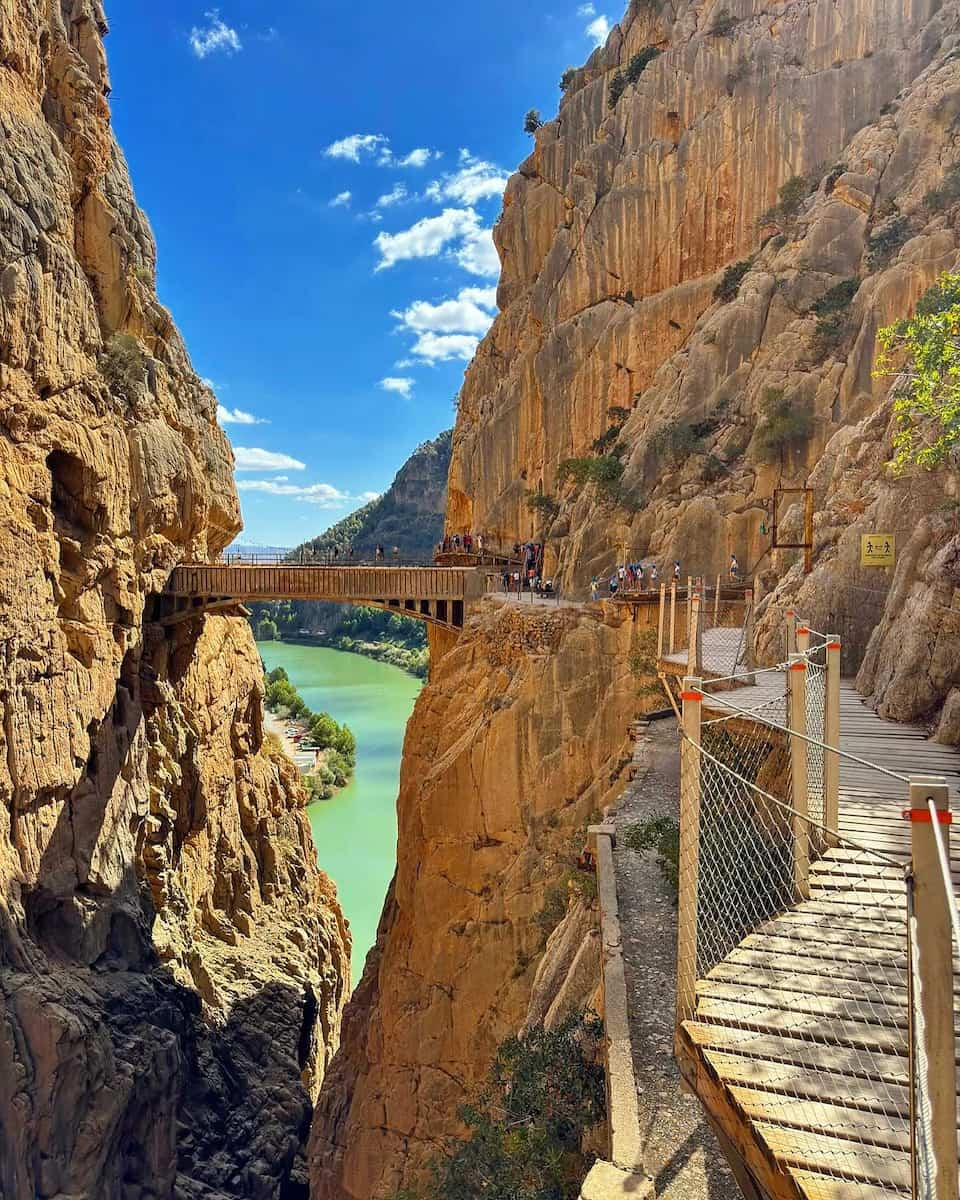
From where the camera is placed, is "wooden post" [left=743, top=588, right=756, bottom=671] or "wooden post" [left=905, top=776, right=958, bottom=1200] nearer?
"wooden post" [left=905, top=776, right=958, bottom=1200]

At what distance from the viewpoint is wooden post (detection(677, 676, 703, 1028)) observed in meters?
3.62

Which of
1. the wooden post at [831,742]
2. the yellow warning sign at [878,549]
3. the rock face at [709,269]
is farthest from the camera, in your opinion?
the rock face at [709,269]

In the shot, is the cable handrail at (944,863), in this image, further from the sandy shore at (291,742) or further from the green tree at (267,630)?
the green tree at (267,630)

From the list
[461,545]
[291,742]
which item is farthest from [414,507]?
[461,545]

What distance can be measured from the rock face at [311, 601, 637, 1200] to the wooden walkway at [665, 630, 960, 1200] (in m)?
8.74

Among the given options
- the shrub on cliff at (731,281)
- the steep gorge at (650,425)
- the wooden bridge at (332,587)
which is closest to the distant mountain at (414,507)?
the steep gorge at (650,425)

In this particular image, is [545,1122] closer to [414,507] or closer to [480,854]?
[480,854]

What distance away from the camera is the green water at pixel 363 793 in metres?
37.3

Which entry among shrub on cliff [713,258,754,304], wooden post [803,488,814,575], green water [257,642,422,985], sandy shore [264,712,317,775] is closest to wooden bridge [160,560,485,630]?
wooden post [803,488,814,575]

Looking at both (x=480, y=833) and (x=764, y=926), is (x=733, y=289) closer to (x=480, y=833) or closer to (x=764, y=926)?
(x=480, y=833)

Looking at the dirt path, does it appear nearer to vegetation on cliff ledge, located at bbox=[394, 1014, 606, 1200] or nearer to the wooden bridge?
vegetation on cliff ledge, located at bbox=[394, 1014, 606, 1200]

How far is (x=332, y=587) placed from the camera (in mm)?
20312

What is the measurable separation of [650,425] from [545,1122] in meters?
22.8

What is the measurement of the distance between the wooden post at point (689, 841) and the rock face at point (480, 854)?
911 centimetres
